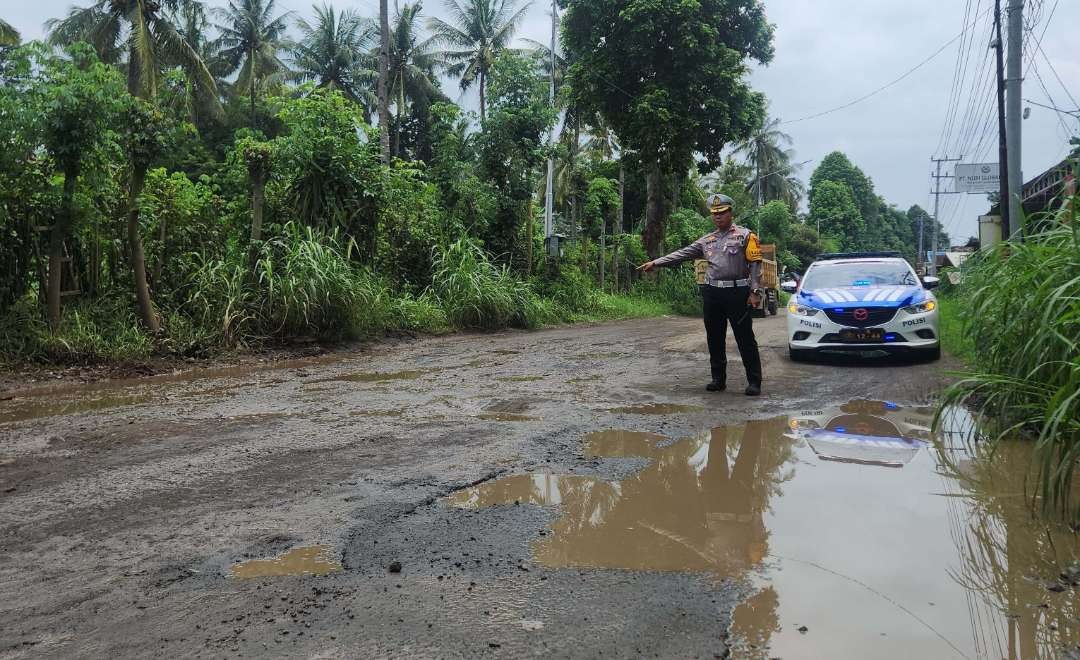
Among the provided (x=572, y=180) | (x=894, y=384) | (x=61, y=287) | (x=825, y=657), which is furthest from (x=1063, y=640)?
(x=572, y=180)

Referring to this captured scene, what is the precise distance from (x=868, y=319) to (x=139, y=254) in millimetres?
8157

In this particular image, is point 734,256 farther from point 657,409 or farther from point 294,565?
point 294,565

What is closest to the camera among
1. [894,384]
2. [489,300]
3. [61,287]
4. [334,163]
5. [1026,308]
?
[1026,308]

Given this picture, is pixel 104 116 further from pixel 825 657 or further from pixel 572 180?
pixel 572 180

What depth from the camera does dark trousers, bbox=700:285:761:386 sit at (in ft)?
22.4

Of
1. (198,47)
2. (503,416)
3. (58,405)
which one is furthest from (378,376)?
(198,47)

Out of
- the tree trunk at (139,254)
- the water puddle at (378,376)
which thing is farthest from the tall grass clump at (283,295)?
the water puddle at (378,376)

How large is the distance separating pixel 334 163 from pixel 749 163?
50908 mm

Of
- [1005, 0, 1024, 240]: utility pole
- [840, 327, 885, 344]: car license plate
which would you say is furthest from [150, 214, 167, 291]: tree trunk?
[1005, 0, 1024, 240]: utility pole

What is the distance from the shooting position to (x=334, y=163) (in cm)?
1212

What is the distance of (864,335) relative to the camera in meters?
8.67

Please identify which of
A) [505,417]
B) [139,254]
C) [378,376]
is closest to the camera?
[505,417]

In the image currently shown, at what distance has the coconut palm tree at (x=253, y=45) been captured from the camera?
35188 mm

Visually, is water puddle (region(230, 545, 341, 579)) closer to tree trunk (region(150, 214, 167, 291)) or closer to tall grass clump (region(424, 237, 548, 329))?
tree trunk (region(150, 214, 167, 291))
